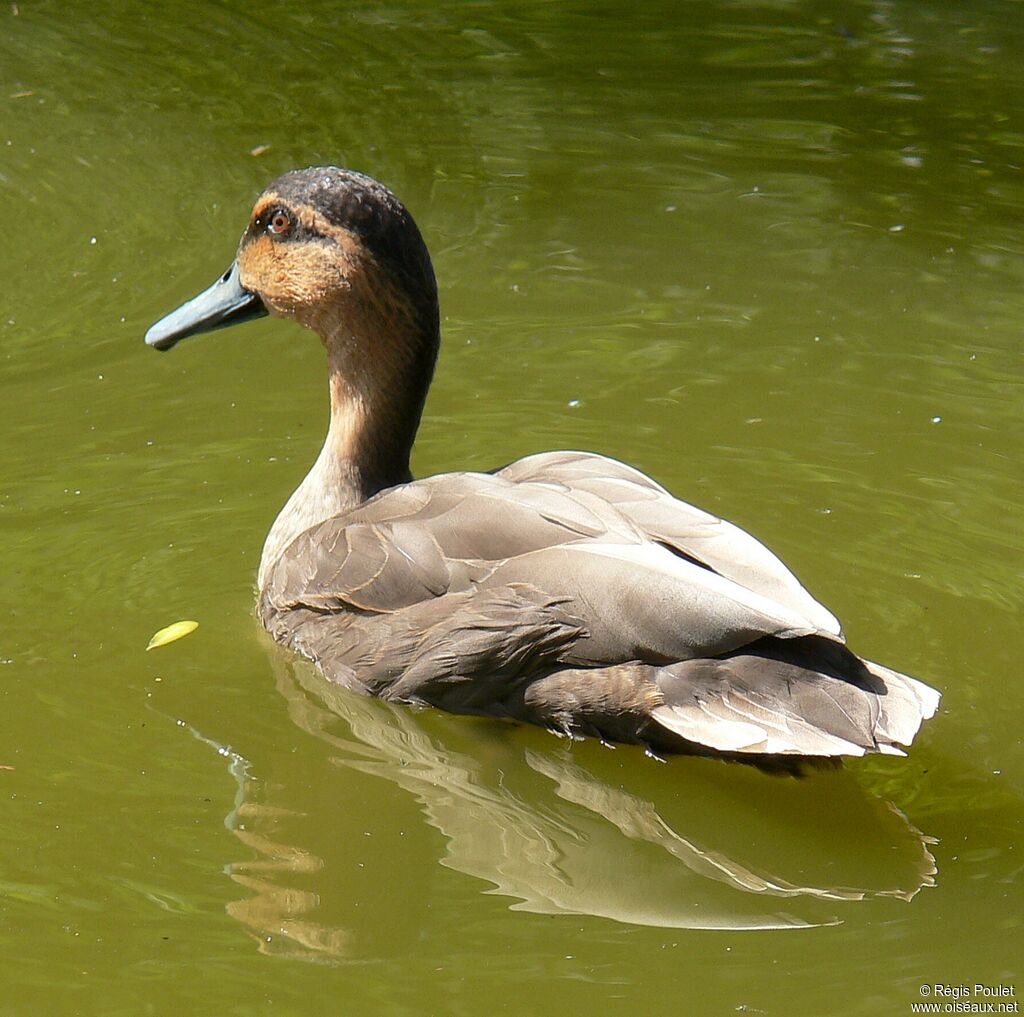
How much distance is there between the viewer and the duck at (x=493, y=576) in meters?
4.58

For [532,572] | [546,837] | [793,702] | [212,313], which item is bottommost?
[546,837]

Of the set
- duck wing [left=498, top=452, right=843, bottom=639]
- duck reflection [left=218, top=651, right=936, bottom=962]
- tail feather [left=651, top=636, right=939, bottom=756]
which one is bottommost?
duck reflection [left=218, top=651, right=936, bottom=962]

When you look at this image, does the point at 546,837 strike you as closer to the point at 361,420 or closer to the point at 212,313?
the point at 361,420

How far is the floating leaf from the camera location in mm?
5496

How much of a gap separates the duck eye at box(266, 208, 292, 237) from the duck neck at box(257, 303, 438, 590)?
13.3 inches

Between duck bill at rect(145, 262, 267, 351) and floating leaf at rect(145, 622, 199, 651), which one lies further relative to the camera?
duck bill at rect(145, 262, 267, 351)

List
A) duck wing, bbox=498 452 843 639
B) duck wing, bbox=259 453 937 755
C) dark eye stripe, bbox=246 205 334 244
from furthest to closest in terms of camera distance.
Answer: dark eye stripe, bbox=246 205 334 244 → duck wing, bbox=498 452 843 639 → duck wing, bbox=259 453 937 755

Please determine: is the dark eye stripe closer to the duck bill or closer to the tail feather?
the duck bill

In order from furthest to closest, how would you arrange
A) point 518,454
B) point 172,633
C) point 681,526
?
point 518,454 < point 172,633 < point 681,526

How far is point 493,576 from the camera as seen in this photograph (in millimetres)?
5000

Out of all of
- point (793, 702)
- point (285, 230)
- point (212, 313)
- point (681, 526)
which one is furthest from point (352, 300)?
point (793, 702)

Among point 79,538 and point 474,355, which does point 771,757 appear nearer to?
point 79,538

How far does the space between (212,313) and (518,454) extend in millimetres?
1318

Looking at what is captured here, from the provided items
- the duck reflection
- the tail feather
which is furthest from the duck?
the duck reflection
